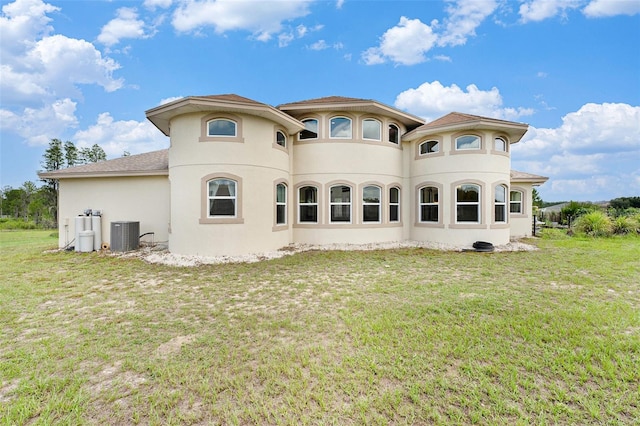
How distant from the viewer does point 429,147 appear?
42.6ft

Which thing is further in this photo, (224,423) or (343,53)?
(343,53)

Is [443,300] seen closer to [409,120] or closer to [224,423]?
[224,423]

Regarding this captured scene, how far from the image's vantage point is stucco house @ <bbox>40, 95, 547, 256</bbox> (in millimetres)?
11117

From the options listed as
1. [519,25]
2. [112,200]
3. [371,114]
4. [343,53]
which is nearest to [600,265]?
[371,114]

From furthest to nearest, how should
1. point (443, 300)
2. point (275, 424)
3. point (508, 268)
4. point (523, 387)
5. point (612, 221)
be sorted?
point (612, 221)
point (508, 268)
point (443, 300)
point (523, 387)
point (275, 424)

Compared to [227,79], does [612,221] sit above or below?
below

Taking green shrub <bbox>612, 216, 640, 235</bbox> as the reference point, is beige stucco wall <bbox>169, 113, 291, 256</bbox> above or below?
above

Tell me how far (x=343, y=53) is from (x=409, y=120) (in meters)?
6.93

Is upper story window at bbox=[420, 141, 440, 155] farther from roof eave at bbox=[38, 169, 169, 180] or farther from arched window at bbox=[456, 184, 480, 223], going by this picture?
roof eave at bbox=[38, 169, 169, 180]

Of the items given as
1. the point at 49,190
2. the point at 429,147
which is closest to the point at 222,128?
the point at 429,147

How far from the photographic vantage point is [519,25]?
39.9ft

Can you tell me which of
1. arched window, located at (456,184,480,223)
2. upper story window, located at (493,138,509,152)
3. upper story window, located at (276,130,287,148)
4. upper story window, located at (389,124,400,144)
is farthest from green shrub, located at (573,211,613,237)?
upper story window, located at (276,130,287,148)

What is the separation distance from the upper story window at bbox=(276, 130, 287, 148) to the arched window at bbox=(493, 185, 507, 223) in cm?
938

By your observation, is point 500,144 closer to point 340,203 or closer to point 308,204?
point 340,203
